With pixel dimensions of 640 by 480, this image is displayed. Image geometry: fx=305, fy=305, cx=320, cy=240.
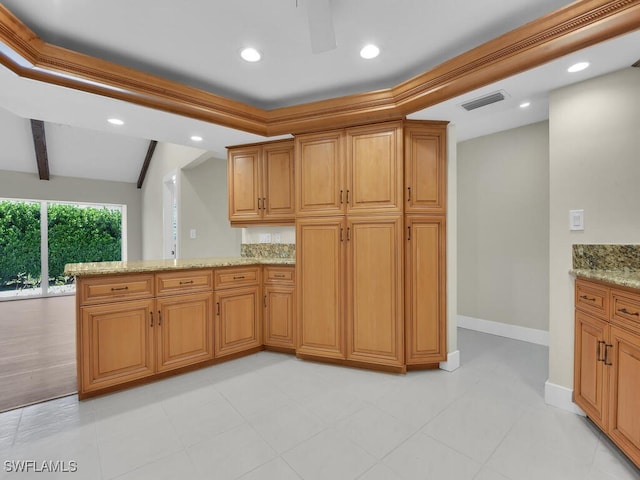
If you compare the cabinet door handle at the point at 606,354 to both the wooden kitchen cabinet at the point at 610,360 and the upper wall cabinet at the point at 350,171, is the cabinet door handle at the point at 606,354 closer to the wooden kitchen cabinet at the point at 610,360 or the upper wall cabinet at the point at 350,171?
the wooden kitchen cabinet at the point at 610,360

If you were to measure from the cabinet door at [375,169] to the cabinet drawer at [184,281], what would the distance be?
1.48 meters

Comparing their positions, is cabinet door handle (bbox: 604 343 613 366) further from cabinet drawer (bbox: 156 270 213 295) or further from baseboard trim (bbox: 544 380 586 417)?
cabinet drawer (bbox: 156 270 213 295)

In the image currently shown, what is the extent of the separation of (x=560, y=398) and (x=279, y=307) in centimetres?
240

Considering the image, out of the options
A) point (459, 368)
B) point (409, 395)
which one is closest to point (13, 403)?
point (409, 395)

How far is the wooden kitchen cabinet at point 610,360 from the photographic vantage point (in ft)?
4.94

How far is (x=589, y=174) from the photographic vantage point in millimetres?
2031

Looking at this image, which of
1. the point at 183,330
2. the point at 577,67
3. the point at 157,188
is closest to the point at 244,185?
the point at 183,330

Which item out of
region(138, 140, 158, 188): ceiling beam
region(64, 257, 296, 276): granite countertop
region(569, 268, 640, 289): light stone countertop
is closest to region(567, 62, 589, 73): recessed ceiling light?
region(569, 268, 640, 289): light stone countertop

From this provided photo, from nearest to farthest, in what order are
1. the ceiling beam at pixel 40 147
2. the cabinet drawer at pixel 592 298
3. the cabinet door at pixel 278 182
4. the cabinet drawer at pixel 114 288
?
the cabinet drawer at pixel 592 298 < the cabinet drawer at pixel 114 288 < the cabinet door at pixel 278 182 < the ceiling beam at pixel 40 147

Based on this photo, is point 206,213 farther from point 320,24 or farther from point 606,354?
point 606,354

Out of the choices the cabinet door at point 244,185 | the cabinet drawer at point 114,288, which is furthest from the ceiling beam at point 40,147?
the cabinet drawer at point 114,288

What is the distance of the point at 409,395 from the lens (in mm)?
2314

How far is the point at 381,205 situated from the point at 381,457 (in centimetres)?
184

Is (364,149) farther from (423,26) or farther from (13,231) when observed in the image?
(13,231)
